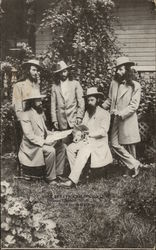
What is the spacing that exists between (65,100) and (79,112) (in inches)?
8.3

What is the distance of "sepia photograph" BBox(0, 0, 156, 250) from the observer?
211 inches

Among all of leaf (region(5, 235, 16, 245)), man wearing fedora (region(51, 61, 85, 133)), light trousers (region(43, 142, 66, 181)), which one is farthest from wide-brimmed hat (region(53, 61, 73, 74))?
leaf (region(5, 235, 16, 245))

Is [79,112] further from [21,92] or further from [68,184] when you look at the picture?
[68,184]

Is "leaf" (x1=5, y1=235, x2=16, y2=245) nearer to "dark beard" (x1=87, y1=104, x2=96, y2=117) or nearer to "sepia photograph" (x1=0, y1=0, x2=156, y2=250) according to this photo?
"sepia photograph" (x1=0, y1=0, x2=156, y2=250)

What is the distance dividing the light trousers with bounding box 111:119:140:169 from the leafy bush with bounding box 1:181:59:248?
3.03ft

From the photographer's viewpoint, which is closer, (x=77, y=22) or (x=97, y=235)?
(x=97, y=235)

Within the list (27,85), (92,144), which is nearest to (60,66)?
(27,85)

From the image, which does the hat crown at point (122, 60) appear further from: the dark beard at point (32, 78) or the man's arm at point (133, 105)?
the dark beard at point (32, 78)

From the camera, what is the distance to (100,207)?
535 cm

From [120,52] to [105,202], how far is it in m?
1.45

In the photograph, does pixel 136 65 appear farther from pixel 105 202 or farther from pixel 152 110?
pixel 105 202

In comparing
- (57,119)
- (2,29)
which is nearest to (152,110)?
(57,119)

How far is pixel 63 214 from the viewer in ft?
17.5

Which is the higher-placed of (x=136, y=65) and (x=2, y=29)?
(x=2, y=29)
